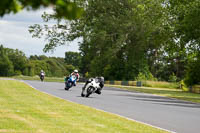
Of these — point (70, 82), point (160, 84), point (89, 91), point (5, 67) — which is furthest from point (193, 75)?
point (5, 67)

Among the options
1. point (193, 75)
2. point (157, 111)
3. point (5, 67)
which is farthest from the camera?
point (5, 67)

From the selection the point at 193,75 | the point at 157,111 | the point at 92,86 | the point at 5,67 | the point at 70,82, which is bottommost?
the point at 157,111

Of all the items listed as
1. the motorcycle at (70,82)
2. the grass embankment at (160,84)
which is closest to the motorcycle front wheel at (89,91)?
the motorcycle at (70,82)

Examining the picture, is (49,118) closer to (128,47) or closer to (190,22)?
(190,22)

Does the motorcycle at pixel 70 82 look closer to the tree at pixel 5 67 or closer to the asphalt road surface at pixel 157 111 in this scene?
the asphalt road surface at pixel 157 111

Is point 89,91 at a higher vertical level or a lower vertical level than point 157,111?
higher

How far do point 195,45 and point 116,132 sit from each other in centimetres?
3247

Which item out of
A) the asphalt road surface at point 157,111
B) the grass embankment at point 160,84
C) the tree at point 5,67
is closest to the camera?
the asphalt road surface at point 157,111

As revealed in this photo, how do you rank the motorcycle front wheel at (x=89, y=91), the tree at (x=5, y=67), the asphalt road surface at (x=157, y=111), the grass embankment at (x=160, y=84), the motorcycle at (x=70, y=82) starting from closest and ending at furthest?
1. the asphalt road surface at (x=157, y=111)
2. the motorcycle front wheel at (x=89, y=91)
3. the motorcycle at (x=70, y=82)
4. the grass embankment at (x=160, y=84)
5. the tree at (x=5, y=67)

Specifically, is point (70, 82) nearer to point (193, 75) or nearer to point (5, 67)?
point (193, 75)

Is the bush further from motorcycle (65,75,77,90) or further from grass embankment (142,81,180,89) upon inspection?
motorcycle (65,75,77,90)

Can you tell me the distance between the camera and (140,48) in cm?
6475

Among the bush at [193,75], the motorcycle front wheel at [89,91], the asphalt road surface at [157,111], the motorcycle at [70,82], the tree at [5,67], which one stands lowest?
the asphalt road surface at [157,111]

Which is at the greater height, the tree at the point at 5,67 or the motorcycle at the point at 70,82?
the tree at the point at 5,67
